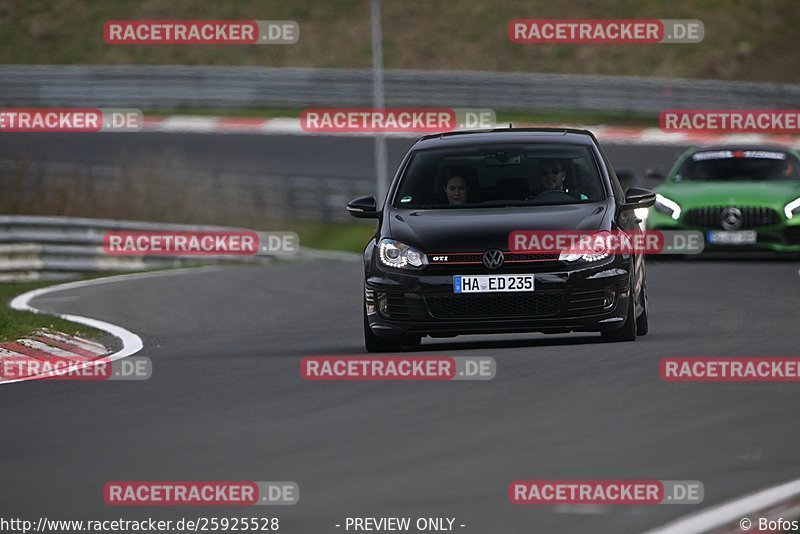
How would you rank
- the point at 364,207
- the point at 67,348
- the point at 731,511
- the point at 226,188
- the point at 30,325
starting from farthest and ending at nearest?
the point at 226,188 → the point at 30,325 → the point at 67,348 → the point at 364,207 → the point at 731,511

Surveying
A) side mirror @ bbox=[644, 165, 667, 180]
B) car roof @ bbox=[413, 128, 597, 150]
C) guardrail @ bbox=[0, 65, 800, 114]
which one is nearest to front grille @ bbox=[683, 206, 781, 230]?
side mirror @ bbox=[644, 165, 667, 180]

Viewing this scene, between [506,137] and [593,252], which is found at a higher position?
[506,137]

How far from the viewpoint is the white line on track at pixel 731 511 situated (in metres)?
6.38

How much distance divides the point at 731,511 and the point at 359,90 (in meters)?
35.0

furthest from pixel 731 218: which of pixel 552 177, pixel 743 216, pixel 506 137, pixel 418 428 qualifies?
pixel 418 428

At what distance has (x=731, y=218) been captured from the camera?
1961cm

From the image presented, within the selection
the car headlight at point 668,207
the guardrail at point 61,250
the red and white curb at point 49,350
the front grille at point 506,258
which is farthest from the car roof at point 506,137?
the guardrail at point 61,250

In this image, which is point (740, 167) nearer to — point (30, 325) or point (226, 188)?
point (30, 325)

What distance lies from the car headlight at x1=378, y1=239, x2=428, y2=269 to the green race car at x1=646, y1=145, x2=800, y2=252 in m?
8.45

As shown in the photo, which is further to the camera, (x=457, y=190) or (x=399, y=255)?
(x=457, y=190)

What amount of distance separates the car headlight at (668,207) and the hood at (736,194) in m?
0.05

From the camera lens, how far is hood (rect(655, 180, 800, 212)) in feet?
64.2

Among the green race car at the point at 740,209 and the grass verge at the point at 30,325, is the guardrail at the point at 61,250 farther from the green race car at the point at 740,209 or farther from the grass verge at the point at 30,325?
the green race car at the point at 740,209

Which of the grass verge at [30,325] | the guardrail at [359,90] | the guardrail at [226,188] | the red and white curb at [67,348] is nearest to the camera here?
the red and white curb at [67,348]
